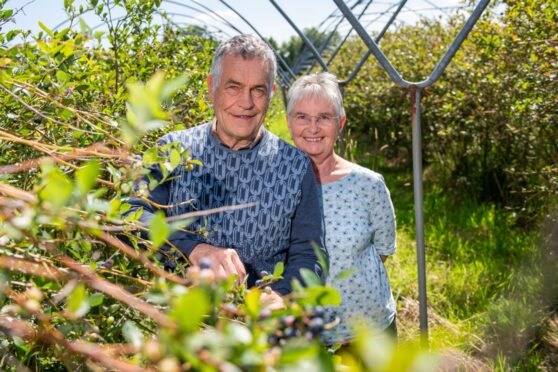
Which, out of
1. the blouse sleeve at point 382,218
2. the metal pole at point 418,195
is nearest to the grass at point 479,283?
the metal pole at point 418,195

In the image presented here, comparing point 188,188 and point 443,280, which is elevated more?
point 188,188

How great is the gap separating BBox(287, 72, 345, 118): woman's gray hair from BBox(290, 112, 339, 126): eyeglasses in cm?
4

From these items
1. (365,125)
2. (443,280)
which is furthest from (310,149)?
(365,125)

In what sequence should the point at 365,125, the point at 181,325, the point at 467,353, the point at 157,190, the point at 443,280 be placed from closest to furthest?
the point at 181,325 → the point at 157,190 → the point at 467,353 → the point at 443,280 → the point at 365,125

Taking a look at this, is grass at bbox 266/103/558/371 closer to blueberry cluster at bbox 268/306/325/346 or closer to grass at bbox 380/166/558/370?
grass at bbox 380/166/558/370

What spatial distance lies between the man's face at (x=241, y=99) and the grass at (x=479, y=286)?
52.5 inches

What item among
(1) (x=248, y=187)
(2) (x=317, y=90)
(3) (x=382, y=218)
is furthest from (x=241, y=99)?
(3) (x=382, y=218)

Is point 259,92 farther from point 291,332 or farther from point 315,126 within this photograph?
point 291,332

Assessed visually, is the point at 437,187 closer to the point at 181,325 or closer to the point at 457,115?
the point at 457,115

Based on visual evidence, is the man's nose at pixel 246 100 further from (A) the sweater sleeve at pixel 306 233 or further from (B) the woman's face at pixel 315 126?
(B) the woman's face at pixel 315 126

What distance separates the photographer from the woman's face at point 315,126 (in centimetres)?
224

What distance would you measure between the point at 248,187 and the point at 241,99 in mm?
301

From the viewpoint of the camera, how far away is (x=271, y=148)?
1731 mm

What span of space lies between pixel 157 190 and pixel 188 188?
0.31ft
